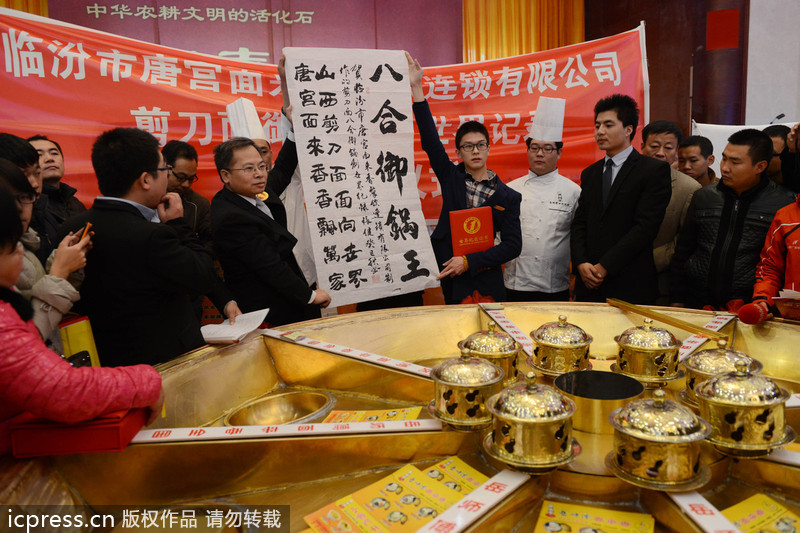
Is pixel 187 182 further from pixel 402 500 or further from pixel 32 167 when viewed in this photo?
pixel 402 500

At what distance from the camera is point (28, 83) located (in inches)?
121

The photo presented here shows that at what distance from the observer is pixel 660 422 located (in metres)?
1.01

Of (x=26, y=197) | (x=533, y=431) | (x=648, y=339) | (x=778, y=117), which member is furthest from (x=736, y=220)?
(x=26, y=197)

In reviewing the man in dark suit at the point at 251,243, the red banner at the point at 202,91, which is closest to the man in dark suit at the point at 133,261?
the man in dark suit at the point at 251,243

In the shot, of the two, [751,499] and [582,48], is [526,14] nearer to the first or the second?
[582,48]

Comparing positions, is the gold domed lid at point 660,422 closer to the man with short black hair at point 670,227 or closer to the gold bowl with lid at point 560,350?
the gold bowl with lid at point 560,350

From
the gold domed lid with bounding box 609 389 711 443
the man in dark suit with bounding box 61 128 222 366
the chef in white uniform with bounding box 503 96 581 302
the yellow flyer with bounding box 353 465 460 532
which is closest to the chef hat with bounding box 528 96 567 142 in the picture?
the chef in white uniform with bounding box 503 96 581 302

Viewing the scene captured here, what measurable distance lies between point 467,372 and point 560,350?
0.38 m

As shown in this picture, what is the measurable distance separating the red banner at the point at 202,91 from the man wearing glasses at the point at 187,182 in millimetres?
422

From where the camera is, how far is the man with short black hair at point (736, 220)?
246cm

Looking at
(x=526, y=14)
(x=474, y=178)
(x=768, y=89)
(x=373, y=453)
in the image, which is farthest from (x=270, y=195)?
(x=768, y=89)

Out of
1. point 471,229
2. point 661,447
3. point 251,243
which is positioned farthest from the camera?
point 471,229

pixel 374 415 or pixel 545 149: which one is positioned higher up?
pixel 545 149

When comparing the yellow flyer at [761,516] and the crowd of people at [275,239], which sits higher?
the crowd of people at [275,239]
